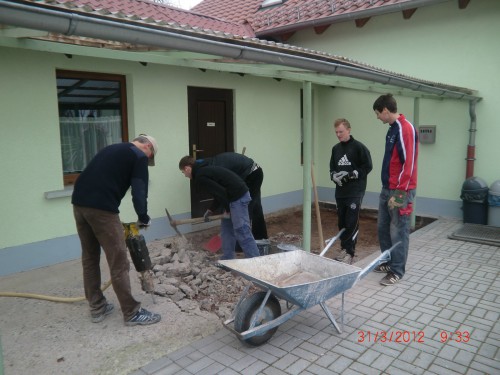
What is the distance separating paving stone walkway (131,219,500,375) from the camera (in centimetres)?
317

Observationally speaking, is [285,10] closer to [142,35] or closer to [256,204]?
[256,204]

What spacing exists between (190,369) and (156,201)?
150 inches

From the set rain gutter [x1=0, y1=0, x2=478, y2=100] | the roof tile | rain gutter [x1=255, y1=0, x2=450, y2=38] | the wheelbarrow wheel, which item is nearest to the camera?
rain gutter [x1=0, y1=0, x2=478, y2=100]

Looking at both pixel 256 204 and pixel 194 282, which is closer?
pixel 194 282

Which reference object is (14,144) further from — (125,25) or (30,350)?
(125,25)

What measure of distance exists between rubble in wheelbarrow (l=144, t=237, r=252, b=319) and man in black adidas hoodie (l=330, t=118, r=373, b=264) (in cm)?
156

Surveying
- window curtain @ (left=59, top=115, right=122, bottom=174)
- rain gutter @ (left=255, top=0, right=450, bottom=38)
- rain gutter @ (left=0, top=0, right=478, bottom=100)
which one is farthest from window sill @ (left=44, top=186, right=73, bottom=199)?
rain gutter @ (left=255, top=0, right=450, bottom=38)

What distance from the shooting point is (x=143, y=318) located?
12.4 feet

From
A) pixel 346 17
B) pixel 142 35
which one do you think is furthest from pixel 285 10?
pixel 142 35

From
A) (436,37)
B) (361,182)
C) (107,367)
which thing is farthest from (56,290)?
(436,37)

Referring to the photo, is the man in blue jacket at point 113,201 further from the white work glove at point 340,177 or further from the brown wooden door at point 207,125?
the brown wooden door at point 207,125

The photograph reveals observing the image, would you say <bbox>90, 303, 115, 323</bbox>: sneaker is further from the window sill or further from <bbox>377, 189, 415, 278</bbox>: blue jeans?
<bbox>377, 189, 415, 278</bbox>: blue jeans

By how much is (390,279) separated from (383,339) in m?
1.35

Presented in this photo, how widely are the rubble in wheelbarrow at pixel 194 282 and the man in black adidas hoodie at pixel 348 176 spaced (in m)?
1.56
